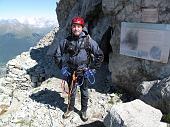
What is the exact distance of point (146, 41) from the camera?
1311 centimetres

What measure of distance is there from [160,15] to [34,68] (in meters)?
13.8

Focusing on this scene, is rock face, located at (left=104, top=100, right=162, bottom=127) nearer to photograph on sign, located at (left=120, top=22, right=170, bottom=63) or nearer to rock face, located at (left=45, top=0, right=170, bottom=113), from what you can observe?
rock face, located at (left=45, top=0, right=170, bottom=113)

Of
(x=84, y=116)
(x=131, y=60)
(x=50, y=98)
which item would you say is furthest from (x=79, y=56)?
(x=50, y=98)

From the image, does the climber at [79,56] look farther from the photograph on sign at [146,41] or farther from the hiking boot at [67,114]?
the photograph on sign at [146,41]

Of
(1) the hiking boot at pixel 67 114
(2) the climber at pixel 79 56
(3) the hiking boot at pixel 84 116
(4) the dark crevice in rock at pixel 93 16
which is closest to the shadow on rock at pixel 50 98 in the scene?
(1) the hiking boot at pixel 67 114

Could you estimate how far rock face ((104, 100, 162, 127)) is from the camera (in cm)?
938

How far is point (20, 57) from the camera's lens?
27.6 metres

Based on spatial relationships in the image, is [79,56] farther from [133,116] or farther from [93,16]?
[93,16]

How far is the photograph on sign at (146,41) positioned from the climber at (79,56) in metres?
2.31

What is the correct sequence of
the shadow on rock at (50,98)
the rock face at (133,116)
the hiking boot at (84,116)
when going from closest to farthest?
1. the rock face at (133,116)
2. the hiking boot at (84,116)
3. the shadow on rock at (50,98)

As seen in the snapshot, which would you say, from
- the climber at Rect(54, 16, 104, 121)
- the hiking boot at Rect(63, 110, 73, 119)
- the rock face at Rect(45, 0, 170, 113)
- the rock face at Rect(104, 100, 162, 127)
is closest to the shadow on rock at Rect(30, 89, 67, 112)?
the hiking boot at Rect(63, 110, 73, 119)

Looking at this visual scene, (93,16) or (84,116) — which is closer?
(84,116)

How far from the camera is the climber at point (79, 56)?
11500 mm

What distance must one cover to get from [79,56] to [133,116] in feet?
10.4
